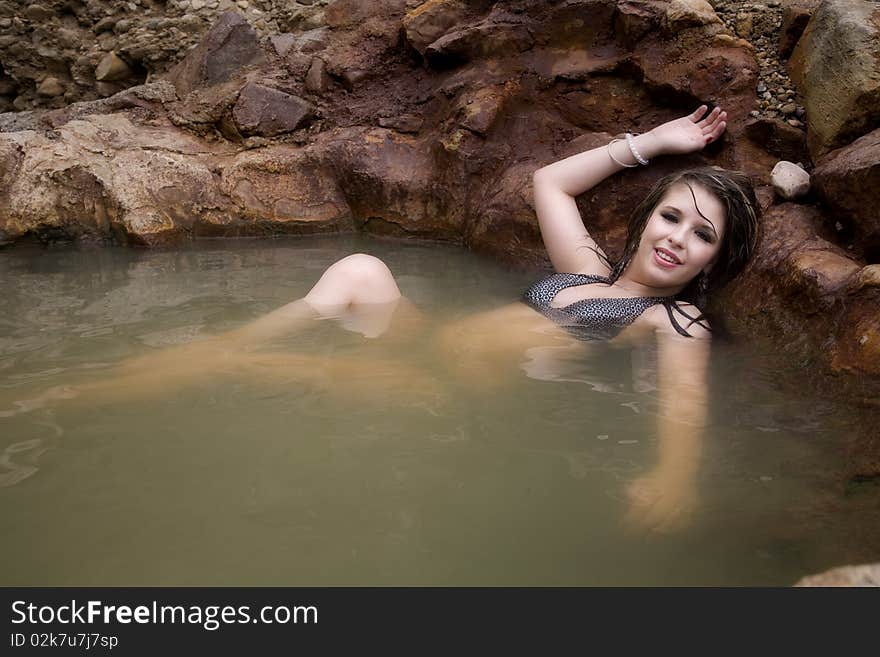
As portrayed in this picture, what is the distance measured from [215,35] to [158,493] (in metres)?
4.26

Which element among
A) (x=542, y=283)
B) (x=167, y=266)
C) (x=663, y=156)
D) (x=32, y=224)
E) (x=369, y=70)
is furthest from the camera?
(x=369, y=70)

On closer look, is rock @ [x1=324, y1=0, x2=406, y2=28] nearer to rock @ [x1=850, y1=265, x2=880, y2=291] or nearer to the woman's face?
the woman's face

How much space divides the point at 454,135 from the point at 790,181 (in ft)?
6.23

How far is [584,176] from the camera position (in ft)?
12.2

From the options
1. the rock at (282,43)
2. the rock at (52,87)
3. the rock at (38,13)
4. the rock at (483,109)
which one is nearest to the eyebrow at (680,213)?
the rock at (483,109)

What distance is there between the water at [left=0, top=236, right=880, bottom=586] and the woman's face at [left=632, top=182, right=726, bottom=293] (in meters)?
0.48

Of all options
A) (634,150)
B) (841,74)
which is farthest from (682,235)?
(841,74)

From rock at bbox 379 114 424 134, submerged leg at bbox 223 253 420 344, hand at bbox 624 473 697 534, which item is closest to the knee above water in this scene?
submerged leg at bbox 223 253 420 344

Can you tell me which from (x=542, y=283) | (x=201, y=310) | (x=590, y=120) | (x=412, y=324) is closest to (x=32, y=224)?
(x=201, y=310)

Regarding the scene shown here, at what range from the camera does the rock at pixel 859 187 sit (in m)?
2.79

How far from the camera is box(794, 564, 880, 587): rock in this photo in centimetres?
138

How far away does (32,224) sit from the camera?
4.30 meters
